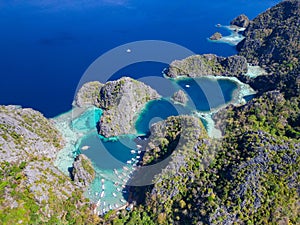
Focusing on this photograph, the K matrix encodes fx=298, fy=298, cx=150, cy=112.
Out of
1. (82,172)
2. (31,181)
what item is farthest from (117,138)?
(31,181)

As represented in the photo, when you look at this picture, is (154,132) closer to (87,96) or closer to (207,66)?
(87,96)

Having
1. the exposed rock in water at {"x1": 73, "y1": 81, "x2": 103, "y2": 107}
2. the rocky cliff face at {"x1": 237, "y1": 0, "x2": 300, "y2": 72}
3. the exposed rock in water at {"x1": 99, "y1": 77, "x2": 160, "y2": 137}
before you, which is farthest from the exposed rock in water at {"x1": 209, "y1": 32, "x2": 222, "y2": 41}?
the exposed rock in water at {"x1": 73, "y1": 81, "x2": 103, "y2": 107}

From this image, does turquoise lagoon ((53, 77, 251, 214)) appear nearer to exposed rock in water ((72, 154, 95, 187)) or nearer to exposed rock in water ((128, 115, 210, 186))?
exposed rock in water ((72, 154, 95, 187))

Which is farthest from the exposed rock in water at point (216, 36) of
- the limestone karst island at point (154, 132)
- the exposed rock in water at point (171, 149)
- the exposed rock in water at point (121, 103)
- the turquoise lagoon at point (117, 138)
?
the exposed rock in water at point (171, 149)

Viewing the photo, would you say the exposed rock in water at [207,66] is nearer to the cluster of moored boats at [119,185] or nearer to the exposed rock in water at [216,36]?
the exposed rock in water at [216,36]

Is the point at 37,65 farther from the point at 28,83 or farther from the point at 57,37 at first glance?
the point at 57,37

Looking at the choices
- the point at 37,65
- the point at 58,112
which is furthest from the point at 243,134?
the point at 37,65
